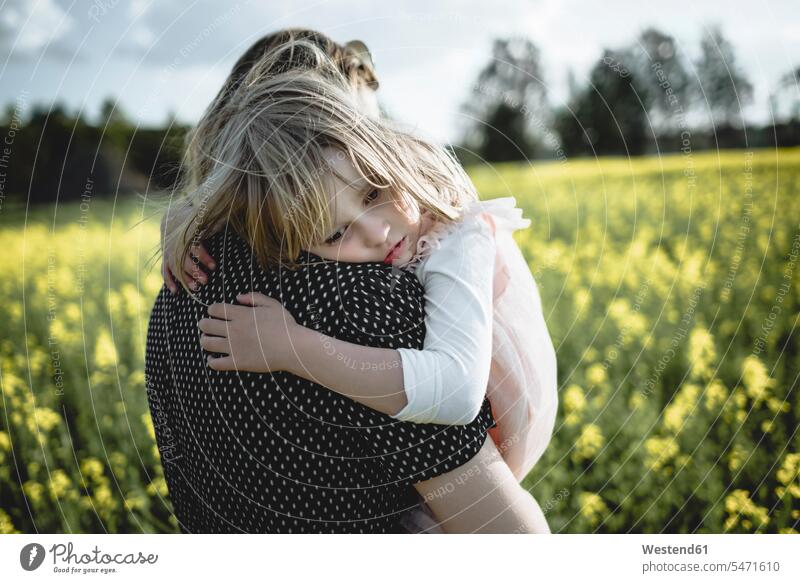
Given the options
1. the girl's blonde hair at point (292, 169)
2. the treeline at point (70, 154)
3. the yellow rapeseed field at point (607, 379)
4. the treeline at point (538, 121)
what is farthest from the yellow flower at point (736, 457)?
the treeline at point (70, 154)

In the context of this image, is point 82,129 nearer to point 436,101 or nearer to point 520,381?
point 436,101

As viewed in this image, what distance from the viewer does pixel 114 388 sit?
3023 mm

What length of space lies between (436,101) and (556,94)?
4.74 ft

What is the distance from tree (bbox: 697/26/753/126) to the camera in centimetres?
277

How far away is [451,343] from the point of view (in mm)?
1042

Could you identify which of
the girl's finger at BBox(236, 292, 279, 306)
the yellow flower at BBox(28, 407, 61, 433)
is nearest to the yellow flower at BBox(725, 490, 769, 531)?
the girl's finger at BBox(236, 292, 279, 306)

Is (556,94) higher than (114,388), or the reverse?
(556,94)

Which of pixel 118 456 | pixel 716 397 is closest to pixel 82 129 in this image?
pixel 118 456

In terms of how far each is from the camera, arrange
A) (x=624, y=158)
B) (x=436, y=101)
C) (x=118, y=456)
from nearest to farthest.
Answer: (x=436, y=101)
(x=118, y=456)
(x=624, y=158)

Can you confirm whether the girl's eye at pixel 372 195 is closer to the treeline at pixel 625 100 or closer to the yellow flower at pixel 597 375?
the treeline at pixel 625 100

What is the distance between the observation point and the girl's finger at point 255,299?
3.50ft

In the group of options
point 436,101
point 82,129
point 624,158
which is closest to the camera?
point 436,101

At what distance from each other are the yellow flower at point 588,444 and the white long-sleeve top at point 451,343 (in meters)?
1.48

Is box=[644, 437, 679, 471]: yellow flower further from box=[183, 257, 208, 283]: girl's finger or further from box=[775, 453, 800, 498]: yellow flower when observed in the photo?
box=[183, 257, 208, 283]: girl's finger
